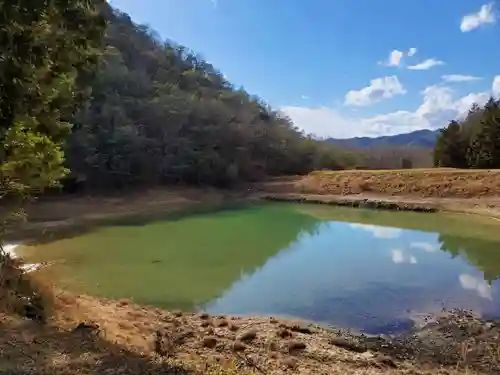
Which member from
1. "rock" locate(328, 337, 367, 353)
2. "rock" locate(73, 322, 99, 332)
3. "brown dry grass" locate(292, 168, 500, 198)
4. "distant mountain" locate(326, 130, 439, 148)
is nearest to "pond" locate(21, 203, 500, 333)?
"rock" locate(328, 337, 367, 353)

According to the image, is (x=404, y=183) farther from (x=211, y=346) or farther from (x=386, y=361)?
(x=211, y=346)

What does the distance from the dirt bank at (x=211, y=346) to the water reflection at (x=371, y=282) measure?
106cm

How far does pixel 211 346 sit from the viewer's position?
583 cm

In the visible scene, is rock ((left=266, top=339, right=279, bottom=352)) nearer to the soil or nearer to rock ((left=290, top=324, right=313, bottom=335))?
the soil

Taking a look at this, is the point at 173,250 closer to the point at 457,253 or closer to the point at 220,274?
the point at 220,274

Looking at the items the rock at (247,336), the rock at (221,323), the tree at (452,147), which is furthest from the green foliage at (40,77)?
the tree at (452,147)

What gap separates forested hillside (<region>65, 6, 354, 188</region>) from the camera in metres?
25.7

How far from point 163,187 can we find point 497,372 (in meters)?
25.4

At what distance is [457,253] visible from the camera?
47.3 ft

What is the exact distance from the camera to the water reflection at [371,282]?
8.55 metres

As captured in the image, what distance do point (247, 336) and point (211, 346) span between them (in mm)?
640

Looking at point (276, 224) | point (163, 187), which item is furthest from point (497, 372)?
point (163, 187)

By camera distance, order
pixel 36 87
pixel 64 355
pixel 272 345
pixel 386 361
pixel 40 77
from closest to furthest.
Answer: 1. pixel 64 355
2. pixel 36 87
3. pixel 40 77
4. pixel 386 361
5. pixel 272 345

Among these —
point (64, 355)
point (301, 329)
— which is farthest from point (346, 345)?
point (64, 355)
